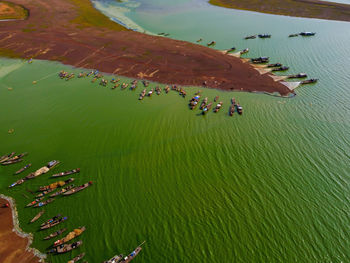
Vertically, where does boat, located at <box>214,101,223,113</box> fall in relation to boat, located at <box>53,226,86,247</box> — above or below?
above

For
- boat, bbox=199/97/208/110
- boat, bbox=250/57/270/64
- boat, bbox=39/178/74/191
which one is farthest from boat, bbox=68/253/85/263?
boat, bbox=250/57/270/64

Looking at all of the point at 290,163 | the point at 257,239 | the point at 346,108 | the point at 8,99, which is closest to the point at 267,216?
the point at 257,239

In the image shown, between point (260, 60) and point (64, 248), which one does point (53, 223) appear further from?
point (260, 60)

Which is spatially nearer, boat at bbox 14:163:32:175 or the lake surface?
the lake surface

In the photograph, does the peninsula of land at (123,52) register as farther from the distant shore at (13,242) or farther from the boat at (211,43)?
the distant shore at (13,242)

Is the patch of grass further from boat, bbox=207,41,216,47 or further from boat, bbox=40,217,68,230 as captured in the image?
boat, bbox=40,217,68,230

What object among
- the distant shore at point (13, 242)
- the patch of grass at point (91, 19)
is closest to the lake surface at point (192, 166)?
the distant shore at point (13, 242)

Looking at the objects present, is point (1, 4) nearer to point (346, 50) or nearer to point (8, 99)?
point (8, 99)
